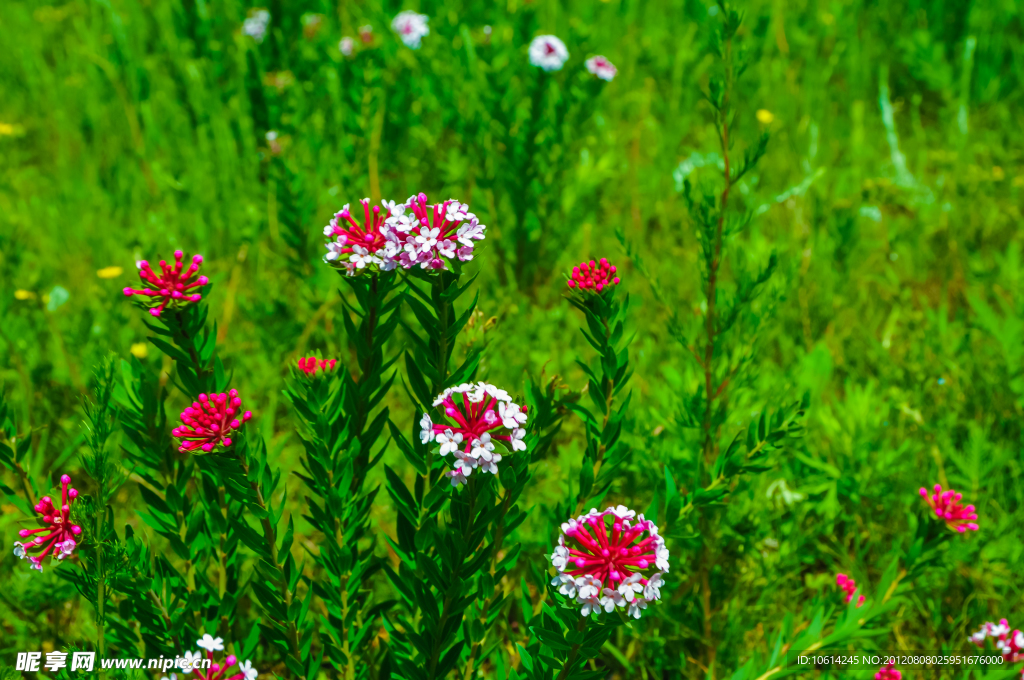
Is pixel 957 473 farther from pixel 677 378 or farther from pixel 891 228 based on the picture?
pixel 891 228

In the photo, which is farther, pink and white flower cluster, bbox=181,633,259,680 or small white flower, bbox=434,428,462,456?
pink and white flower cluster, bbox=181,633,259,680

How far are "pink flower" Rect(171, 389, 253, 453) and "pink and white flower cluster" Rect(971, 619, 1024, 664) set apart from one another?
1.74m

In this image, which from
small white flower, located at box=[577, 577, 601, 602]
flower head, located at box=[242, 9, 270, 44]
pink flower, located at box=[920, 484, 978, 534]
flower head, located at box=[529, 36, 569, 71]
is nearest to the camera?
small white flower, located at box=[577, 577, 601, 602]

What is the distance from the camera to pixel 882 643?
6.55 feet

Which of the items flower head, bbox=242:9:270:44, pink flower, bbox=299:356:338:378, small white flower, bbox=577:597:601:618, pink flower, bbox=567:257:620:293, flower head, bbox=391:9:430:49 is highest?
flower head, bbox=242:9:270:44

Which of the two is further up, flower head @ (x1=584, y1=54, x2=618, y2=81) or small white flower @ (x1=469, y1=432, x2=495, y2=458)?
flower head @ (x1=584, y1=54, x2=618, y2=81)

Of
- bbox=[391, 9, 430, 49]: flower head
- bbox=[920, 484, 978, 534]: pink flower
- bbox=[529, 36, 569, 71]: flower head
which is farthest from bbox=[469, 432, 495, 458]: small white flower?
bbox=[391, 9, 430, 49]: flower head

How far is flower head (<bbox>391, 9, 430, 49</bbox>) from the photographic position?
143 inches

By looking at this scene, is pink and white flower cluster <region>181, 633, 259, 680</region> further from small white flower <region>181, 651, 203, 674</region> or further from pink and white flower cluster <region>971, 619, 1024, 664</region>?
pink and white flower cluster <region>971, 619, 1024, 664</region>

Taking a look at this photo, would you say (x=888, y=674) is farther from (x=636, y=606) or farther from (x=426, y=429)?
(x=426, y=429)

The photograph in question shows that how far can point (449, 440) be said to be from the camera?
3.85 feet

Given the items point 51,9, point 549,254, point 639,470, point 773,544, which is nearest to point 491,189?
point 549,254

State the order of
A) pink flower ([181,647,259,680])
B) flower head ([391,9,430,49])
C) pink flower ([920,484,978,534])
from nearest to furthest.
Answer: pink flower ([181,647,259,680]) < pink flower ([920,484,978,534]) < flower head ([391,9,430,49])

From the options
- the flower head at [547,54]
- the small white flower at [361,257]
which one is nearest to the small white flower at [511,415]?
the small white flower at [361,257]
